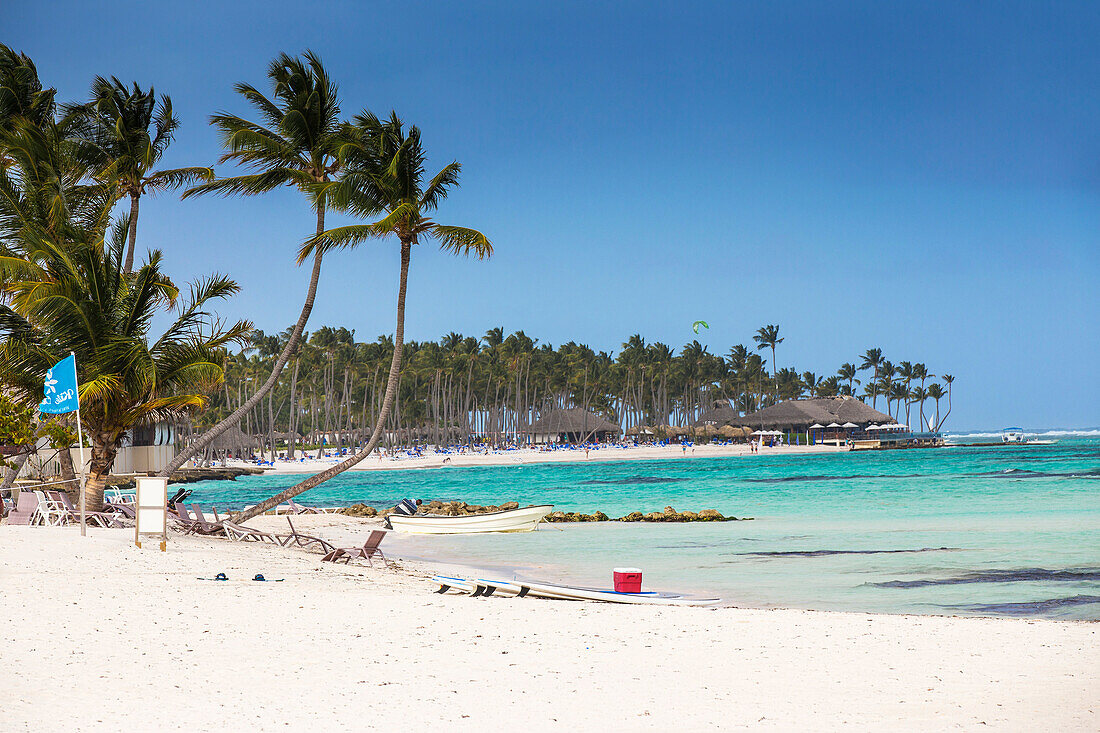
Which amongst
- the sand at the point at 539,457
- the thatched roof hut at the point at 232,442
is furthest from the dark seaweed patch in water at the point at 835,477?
the thatched roof hut at the point at 232,442

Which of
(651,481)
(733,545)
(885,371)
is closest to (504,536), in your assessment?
(733,545)

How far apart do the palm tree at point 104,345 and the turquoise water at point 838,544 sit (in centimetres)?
586

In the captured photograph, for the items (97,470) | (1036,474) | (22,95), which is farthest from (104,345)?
(1036,474)

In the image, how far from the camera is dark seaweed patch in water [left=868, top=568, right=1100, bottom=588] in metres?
12.6

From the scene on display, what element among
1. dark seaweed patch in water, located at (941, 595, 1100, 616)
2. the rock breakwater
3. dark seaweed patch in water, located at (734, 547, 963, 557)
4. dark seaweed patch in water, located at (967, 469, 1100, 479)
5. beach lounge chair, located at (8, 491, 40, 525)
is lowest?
dark seaweed patch in water, located at (967, 469, 1100, 479)

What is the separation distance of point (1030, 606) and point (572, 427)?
88.9 m

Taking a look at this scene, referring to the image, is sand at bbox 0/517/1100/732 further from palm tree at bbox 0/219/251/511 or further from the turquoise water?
palm tree at bbox 0/219/251/511

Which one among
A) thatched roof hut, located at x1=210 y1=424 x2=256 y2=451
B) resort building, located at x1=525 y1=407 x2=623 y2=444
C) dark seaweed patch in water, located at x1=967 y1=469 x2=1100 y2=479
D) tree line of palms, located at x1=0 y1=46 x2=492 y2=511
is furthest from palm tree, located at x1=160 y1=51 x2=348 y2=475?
resort building, located at x1=525 y1=407 x2=623 y2=444

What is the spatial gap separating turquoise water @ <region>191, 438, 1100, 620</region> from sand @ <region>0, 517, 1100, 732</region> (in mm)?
3221

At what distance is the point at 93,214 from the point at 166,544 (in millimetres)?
10328

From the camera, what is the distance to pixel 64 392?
11.5 meters

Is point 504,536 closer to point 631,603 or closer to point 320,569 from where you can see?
point 320,569

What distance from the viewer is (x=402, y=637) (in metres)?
7.14

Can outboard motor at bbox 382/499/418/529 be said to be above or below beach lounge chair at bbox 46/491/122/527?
below
